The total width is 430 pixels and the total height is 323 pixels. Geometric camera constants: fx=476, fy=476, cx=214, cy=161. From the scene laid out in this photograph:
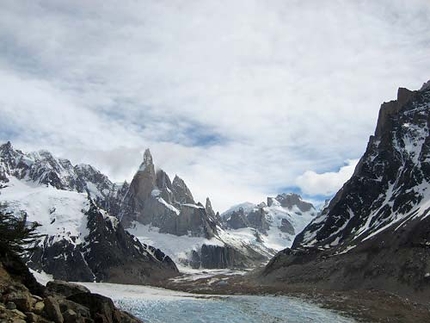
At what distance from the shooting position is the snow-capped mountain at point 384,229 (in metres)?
102

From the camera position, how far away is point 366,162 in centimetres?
19975

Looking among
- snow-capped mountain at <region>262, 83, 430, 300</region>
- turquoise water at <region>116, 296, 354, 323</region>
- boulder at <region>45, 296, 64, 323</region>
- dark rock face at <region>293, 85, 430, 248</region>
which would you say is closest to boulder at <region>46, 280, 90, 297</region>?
boulder at <region>45, 296, 64, 323</region>

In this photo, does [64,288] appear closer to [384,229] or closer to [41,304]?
[41,304]

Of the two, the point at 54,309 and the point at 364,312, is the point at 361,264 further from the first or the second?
the point at 54,309

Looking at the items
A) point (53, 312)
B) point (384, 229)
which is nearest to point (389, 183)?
point (384, 229)

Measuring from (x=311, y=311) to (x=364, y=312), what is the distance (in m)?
7.29

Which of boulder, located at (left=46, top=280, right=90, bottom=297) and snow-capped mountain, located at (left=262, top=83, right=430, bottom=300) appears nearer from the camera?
boulder, located at (left=46, top=280, right=90, bottom=297)

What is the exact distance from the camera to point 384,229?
134250 mm

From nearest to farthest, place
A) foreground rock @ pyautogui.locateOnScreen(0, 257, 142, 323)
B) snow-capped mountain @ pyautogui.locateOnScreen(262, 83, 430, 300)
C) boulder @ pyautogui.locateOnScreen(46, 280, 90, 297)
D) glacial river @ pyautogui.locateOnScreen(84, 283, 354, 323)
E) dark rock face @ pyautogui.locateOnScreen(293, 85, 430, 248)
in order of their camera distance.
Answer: foreground rock @ pyautogui.locateOnScreen(0, 257, 142, 323), boulder @ pyautogui.locateOnScreen(46, 280, 90, 297), glacial river @ pyautogui.locateOnScreen(84, 283, 354, 323), snow-capped mountain @ pyautogui.locateOnScreen(262, 83, 430, 300), dark rock face @ pyautogui.locateOnScreen(293, 85, 430, 248)

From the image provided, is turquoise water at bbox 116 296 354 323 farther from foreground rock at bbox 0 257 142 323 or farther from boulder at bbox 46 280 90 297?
foreground rock at bbox 0 257 142 323

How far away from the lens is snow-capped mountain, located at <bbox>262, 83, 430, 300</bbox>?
101812 mm

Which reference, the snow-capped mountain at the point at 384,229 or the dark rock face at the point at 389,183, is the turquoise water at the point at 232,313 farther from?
the dark rock face at the point at 389,183

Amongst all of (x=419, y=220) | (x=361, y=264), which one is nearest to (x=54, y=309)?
(x=361, y=264)

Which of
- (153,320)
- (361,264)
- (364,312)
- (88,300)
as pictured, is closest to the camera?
(88,300)
